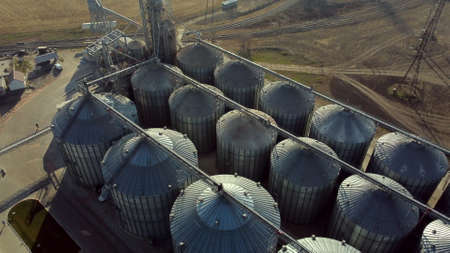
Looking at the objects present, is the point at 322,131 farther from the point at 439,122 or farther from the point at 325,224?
the point at 439,122

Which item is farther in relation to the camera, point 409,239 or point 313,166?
point 313,166

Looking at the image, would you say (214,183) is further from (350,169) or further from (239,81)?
(239,81)

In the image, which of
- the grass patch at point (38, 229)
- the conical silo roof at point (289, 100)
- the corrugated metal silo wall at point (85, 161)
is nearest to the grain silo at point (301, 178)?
the conical silo roof at point (289, 100)

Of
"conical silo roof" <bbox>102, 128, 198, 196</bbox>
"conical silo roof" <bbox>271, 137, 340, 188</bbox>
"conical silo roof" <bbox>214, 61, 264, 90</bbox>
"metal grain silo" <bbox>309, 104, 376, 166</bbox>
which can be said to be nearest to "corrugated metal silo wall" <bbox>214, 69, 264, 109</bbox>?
"conical silo roof" <bbox>214, 61, 264, 90</bbox>

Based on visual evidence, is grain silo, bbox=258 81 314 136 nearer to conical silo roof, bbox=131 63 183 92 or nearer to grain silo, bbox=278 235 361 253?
conical silo roof, bbox=131 63 183 92

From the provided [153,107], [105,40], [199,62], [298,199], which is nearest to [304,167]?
[298,199]

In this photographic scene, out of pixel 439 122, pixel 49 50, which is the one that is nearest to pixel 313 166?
pixel 439 122
